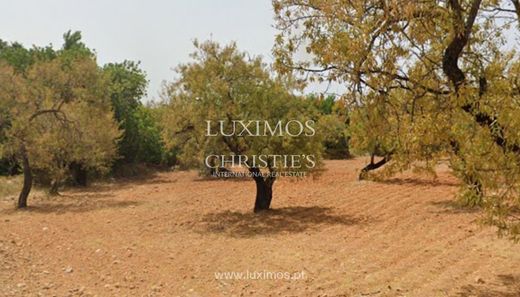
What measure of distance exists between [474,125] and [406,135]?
0.72 meters

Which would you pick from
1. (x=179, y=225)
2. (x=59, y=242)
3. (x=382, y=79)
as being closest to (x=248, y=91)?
(x=179, y=225)

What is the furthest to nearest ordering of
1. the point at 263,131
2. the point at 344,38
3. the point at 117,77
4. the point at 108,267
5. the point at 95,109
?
the point at 117,77 < the point at 95,109 < the point at 263,131 < the point at 108,267 < the point at 344,38

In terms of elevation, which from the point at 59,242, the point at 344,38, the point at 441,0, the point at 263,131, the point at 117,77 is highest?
the point at 117,77

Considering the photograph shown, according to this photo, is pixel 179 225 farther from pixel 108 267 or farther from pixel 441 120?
pixel 441 120

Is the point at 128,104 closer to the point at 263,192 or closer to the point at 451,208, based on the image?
the point at 263,192

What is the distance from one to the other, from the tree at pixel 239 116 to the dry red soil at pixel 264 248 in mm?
1703

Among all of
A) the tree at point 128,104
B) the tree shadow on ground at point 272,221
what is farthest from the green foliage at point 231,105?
the tree at point 128,104

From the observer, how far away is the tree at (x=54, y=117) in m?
15.3

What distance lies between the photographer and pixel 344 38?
16.8 ft

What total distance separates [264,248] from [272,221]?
289 cm

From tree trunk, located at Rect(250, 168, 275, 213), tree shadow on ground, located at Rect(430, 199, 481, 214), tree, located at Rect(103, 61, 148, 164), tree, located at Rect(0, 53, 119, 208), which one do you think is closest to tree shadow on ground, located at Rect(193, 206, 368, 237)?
tree trunk, located at Rect(250, 168, 275, 213)

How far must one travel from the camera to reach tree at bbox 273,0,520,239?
4844mm

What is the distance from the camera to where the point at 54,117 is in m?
17.1

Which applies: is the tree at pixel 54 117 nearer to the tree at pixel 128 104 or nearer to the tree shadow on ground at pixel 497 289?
the tree at pixel 128 104
